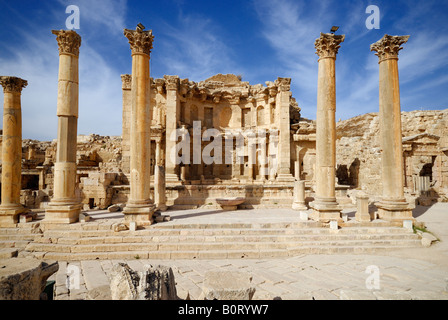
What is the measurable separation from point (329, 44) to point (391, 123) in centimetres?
420

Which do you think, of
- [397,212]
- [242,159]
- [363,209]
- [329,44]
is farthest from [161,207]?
[329,44]

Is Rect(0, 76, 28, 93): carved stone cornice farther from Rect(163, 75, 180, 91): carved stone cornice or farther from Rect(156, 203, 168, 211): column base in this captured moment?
Rect(163, 75, 180, 91): carved stone cornice

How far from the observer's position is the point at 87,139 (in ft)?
91.7

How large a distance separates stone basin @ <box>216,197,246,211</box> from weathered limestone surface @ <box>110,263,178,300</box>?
8.56m

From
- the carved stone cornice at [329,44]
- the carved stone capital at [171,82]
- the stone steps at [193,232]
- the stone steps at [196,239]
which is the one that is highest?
the carved stone capital at [171,82]

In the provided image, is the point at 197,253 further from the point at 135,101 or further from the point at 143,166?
the point at 135,101

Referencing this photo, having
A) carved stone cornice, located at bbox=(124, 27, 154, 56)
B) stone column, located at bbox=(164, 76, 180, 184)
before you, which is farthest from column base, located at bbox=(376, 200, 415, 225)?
stone column, located at bbox=(164, 76, 180, 184)

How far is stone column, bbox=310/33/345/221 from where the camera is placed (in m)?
9.20

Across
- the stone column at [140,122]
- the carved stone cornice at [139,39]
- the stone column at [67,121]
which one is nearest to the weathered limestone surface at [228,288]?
the stone column at [140,122]

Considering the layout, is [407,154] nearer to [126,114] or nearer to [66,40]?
[126,114]

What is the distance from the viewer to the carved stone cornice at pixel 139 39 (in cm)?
939

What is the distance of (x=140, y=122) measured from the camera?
9266 millimetres

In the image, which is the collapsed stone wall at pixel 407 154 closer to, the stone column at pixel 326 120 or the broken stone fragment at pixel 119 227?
the stone column at pixel 326 120

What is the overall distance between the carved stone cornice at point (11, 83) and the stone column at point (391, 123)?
15476 mm
